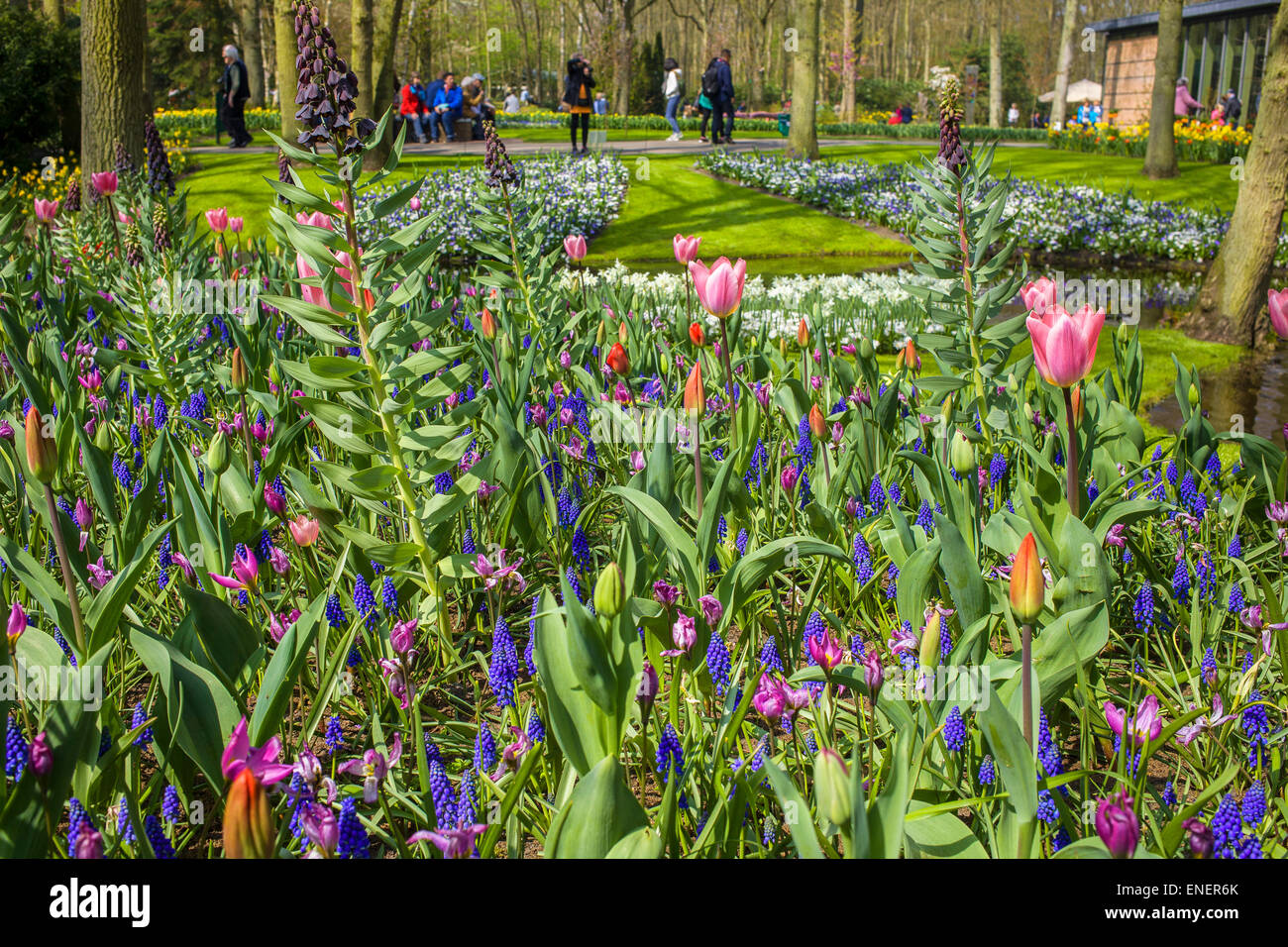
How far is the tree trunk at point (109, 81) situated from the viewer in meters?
8.43

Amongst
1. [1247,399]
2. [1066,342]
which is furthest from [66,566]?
[1247,399]

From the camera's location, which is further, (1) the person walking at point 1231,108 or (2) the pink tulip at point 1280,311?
(1) the person walking at point 1231,108

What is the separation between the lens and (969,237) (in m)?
2.79

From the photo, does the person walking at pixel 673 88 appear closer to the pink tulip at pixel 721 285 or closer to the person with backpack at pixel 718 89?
the person with backpack at pixel 718 89

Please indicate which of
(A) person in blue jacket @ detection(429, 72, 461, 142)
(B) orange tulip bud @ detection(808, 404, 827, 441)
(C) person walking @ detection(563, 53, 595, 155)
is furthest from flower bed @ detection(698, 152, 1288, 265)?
(A) person in blue jacket @ detection(429, 72, 461, 142)

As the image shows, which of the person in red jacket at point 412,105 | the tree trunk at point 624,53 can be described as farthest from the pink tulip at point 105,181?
the tree trunk at point 624,53

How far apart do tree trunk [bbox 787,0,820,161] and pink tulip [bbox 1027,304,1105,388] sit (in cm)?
1429

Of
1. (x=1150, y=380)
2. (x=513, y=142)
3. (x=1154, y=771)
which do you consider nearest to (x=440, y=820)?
(x=1154, y=771)

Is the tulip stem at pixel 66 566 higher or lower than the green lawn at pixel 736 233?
lower

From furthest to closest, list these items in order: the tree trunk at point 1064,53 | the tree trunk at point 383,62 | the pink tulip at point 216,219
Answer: the tree trunk at point 1064,53 < the tree trunk at point 383,62 < the pink tulip at point 216,219

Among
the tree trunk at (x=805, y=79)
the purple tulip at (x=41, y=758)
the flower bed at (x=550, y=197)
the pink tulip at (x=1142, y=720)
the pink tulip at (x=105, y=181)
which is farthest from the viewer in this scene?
the tree trunk at (x=805, y=79)

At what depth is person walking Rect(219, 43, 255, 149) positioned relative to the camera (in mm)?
19484

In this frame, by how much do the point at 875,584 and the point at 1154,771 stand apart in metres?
0.74

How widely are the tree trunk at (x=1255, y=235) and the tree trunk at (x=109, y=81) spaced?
8.42 m
